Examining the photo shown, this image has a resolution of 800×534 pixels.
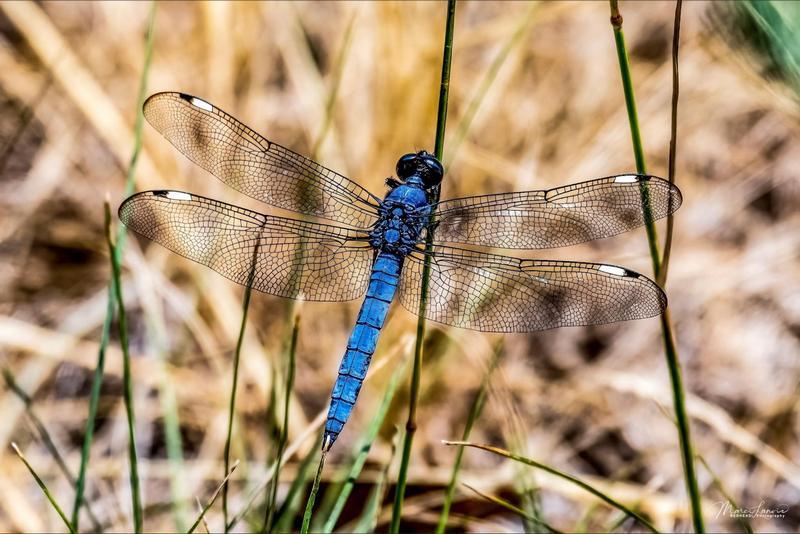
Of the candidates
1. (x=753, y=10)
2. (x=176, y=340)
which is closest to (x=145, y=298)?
(x=176, y=340)

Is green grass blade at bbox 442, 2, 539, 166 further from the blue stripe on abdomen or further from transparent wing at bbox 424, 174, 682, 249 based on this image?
the blue stripe on abdomen

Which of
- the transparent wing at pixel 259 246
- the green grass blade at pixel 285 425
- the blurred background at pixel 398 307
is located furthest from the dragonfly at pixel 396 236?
the blurred background at pixel 398 307

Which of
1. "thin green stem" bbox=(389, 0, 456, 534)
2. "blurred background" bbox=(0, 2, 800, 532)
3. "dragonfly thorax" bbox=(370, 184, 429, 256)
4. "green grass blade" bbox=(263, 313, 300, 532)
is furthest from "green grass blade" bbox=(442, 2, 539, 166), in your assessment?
"green grass blade" bbox=(263, 313, 300, 532)

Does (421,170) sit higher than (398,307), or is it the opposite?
(421,170)

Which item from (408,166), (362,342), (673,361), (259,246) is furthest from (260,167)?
(673,361)

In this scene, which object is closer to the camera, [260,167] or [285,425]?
[285,425]

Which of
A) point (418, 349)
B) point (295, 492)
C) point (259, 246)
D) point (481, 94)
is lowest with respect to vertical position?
point (295, 492)

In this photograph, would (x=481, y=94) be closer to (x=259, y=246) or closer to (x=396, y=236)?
(x=396, y=236)

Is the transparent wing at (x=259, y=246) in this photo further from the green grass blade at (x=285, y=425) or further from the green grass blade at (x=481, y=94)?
the green grass blade at (x=481, y=94)
